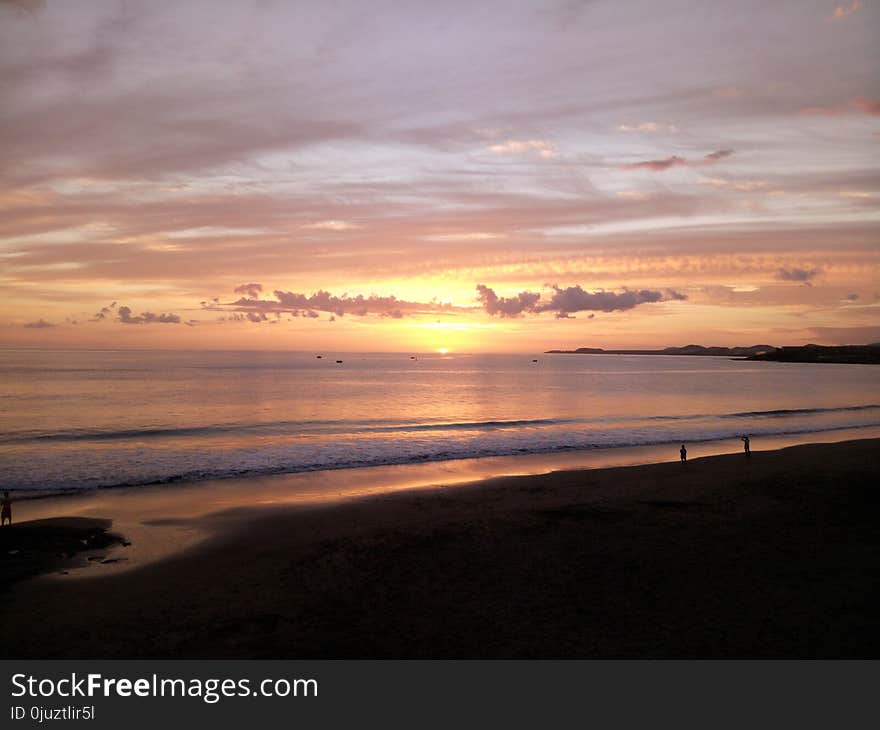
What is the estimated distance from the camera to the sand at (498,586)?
32.3 ft

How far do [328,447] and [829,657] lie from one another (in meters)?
29.6

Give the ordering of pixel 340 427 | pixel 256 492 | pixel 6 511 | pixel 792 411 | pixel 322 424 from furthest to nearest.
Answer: pixel 792 411
pixel 322 424
pixel 340 427
pixel 256 492
pixel 6 511

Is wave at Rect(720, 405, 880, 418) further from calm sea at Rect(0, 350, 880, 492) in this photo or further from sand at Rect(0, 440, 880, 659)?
sand at Rect(0, 440, 880, 659)

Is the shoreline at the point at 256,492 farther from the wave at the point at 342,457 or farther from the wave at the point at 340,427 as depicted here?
the wave at the point at 340,427

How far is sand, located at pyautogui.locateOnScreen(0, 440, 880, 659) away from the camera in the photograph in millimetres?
9859

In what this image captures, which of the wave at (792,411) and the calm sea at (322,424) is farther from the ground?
the calm sea at (322,424)

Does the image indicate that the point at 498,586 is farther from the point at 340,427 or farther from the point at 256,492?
the point at 340,427

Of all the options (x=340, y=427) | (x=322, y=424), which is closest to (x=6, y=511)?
(x=340, y=427)

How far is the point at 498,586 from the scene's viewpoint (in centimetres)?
1246

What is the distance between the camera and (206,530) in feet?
58.9

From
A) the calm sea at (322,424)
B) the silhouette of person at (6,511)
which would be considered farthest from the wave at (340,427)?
the silhouette of person at (6,511)

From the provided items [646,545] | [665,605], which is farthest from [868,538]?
[665,605]

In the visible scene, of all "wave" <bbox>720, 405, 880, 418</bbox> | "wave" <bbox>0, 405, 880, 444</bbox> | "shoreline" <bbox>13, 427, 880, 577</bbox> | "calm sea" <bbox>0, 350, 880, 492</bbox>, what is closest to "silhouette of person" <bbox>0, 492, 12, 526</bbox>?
"shoreline" <bbox>13, 427, 880, 577</bbox>

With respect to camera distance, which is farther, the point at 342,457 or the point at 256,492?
the point at 342,457
